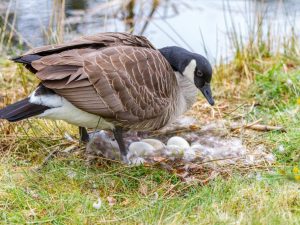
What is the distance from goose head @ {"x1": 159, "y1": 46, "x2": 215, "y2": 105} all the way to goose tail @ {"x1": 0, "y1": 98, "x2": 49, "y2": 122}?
1289 mm

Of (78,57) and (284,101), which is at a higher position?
(78,57)

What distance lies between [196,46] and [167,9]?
1.72 meters

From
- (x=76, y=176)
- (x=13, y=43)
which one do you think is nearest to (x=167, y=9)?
(x=13, y=43)

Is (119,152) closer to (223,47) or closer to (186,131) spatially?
(186,131)

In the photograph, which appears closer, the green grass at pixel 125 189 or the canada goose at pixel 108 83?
the green grass at pixel 125 189

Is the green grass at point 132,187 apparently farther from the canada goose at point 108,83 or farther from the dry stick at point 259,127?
the canada goose at point 108,83

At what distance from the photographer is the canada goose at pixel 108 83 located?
4.57 m

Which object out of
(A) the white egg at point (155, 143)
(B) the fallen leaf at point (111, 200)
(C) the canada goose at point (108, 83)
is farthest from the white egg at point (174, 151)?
(B) the fallen leaf at point (111, 200)

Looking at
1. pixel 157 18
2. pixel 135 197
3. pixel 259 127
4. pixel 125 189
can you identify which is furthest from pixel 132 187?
pixel 157 18

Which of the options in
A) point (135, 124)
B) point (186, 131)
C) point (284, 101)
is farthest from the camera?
point (284, 101)

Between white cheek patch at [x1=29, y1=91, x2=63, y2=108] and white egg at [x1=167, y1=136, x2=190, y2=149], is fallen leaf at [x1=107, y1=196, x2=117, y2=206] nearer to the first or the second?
white cheek patch at [x1=29, y1=91, x2=63, y2=108]

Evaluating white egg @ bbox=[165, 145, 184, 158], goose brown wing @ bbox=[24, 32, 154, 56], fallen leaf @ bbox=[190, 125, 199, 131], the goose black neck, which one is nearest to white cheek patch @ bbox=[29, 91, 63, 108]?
goose brown wing @ bbox=[24, 32, 154, 56]

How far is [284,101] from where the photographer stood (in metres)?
6.28

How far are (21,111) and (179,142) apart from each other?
148 centimetres
